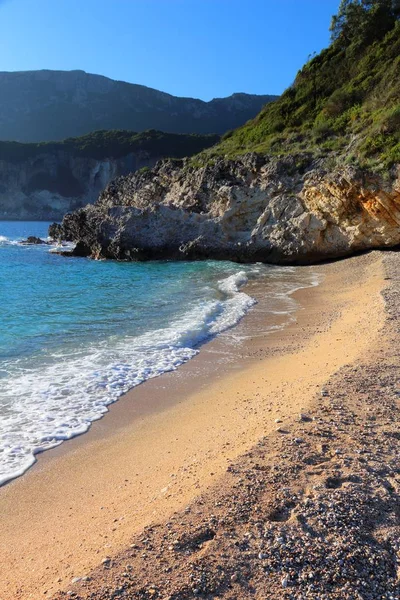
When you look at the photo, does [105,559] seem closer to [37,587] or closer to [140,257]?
[37,587]

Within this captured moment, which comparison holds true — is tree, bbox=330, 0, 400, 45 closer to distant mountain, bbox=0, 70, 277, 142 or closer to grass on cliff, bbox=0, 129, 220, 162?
grass on cliff, bbox=0, 129, 220, 162

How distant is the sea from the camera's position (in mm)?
6047

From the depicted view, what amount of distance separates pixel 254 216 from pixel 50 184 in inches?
3471

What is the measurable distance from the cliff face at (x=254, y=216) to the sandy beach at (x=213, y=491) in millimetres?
16171

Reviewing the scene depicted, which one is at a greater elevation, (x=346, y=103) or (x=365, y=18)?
(x=365, y=18)

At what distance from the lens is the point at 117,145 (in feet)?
331

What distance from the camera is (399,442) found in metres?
4.42

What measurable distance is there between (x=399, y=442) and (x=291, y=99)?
37.5m

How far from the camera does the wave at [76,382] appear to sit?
545 centimetres

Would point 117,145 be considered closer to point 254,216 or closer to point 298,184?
point 254,216

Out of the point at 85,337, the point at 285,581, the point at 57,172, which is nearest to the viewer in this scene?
the point at 285,581

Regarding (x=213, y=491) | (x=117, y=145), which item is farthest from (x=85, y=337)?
(x=117, y=145)

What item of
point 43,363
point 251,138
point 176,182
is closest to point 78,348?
point 43,363

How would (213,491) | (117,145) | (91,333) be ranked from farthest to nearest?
(117,145) < (91,333) < (213,491)
